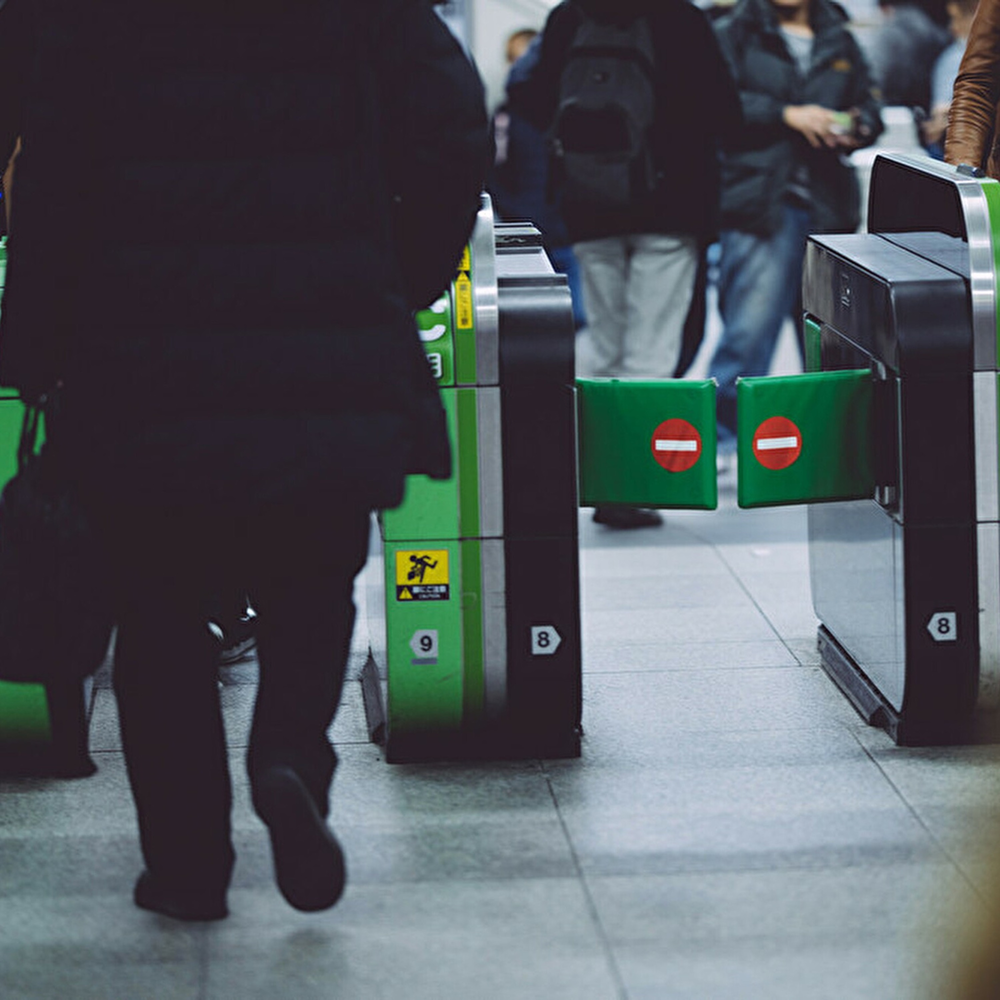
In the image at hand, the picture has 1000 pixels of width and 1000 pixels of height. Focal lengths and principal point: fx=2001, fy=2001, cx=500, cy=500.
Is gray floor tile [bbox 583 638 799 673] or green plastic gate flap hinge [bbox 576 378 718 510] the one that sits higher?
green plastic gate flap hinge [bbox 576 378 718 510]

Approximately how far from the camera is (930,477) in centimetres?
420

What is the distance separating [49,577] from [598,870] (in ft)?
3.76

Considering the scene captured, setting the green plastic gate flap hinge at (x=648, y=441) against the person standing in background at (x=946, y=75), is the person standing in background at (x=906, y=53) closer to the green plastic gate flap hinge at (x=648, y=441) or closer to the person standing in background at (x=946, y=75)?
the person standing in background at (x=946, y=75)

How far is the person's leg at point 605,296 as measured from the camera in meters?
7.03

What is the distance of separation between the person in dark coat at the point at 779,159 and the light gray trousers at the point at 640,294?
0.68 meters

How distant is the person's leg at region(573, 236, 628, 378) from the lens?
23.1 feet

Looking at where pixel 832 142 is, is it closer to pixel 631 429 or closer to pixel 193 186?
pixel 631 429

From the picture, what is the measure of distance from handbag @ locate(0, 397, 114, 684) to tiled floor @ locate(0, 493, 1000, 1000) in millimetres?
513

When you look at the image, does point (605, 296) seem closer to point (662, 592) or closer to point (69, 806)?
point (662, 592)

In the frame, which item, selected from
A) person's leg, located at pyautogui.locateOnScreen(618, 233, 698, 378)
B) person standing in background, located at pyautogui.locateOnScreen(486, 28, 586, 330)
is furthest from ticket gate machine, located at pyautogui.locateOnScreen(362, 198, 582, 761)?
person standing in background, located at pyautogui.locateOnScreen(486, 28, 586, 330)

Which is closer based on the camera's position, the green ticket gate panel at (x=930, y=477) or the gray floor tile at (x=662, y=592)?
the green ticket gate panel at (x=930, y=477)

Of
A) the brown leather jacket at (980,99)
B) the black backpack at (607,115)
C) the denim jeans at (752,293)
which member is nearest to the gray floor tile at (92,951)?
the brown leather jacket at (980,99)

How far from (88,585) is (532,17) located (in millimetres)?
10103

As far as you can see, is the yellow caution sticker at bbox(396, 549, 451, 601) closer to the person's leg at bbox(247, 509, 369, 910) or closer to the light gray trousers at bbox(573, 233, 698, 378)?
the person's leg at bbox(247, 509, 369, 910)
